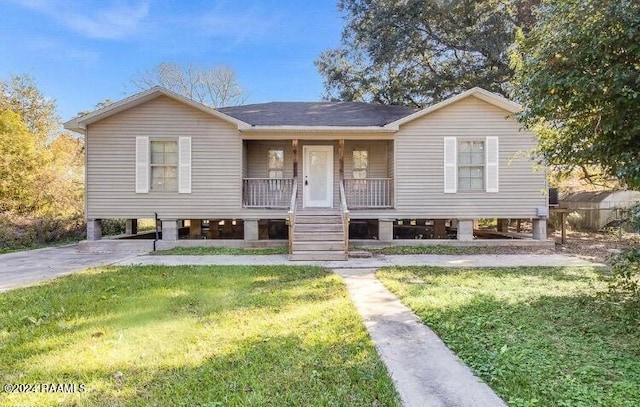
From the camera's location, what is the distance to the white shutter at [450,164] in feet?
35.2

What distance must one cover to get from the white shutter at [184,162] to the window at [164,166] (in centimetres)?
17

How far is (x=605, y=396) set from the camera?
2.53m

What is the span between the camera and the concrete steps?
8.77 m

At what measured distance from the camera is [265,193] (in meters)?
11.2

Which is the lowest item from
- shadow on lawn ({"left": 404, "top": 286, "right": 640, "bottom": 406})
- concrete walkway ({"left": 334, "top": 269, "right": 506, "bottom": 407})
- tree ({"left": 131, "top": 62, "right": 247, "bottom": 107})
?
concrete walkway ({"left": 334, "top": 269, "right": 506, "bottom": 407})

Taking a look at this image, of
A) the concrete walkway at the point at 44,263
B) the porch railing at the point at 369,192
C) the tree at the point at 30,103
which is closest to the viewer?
the concrete walkway at the point at 44,263

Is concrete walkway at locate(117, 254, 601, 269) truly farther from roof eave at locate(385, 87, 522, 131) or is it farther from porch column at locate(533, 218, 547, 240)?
roof eave at locate(385, 87, 522, 131)

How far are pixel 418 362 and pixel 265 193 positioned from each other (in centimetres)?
861

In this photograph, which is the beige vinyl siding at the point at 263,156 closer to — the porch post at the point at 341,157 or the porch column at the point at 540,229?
the porch post at the point at 341,157

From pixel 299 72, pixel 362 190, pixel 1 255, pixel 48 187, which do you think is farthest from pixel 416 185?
pixel 299 72

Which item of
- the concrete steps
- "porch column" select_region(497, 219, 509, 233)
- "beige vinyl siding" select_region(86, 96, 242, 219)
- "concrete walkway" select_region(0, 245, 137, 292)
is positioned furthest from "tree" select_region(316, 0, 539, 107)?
"concrete walkway" select_region(0, 245, 137, 292)

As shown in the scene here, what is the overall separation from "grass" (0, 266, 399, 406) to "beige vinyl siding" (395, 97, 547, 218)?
5759mm

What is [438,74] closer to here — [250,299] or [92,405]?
[250,299]

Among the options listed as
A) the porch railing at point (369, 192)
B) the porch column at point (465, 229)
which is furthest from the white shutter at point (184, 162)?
the porch column at point (465, 229)
